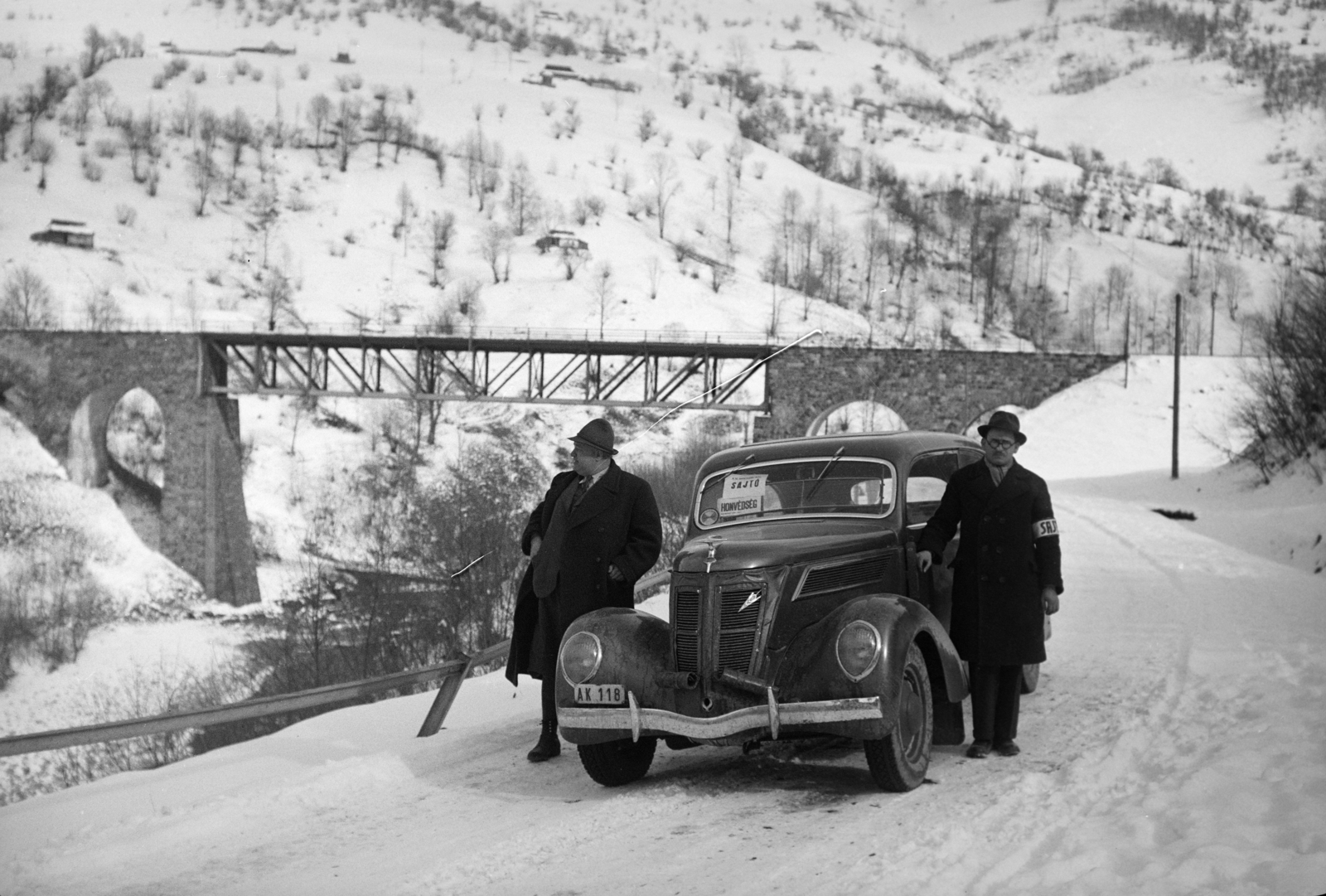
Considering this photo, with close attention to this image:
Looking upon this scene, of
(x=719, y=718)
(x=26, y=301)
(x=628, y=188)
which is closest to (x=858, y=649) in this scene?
(x=719, y=718)

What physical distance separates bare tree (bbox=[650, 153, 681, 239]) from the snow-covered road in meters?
81.6

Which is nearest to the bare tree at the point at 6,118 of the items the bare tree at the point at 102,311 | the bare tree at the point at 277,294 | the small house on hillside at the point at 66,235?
the small house on hillside at the point at 66,235

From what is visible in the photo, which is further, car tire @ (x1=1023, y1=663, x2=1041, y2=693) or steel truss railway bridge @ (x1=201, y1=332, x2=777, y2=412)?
steel truss railway bridge @ (x1=201, y1=332, x2=777, y2=412)

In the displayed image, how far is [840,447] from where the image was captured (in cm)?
827

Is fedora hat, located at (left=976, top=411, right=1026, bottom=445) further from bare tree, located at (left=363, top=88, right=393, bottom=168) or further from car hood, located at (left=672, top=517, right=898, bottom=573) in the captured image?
bare tree, located at (left=363, top=88, right=393, bottom=168)

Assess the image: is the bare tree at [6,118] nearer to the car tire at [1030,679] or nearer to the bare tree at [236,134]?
the bare tree at [236,134]

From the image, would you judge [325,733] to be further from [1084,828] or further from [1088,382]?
[1088,382]

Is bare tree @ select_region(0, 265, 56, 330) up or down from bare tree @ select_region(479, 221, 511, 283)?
down

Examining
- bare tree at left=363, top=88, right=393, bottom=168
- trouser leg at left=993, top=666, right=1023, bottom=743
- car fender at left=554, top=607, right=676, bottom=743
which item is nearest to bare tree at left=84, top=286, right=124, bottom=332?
bare tree at left=363, top=88, right=393, bottom=168

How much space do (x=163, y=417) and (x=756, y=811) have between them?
5126cm

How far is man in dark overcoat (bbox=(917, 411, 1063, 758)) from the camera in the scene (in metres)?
7.52

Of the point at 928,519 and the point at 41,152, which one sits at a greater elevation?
the point at 41,152

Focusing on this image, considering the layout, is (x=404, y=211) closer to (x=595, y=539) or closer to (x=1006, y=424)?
(x=595, y=539)

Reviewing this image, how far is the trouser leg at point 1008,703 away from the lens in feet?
24.7
